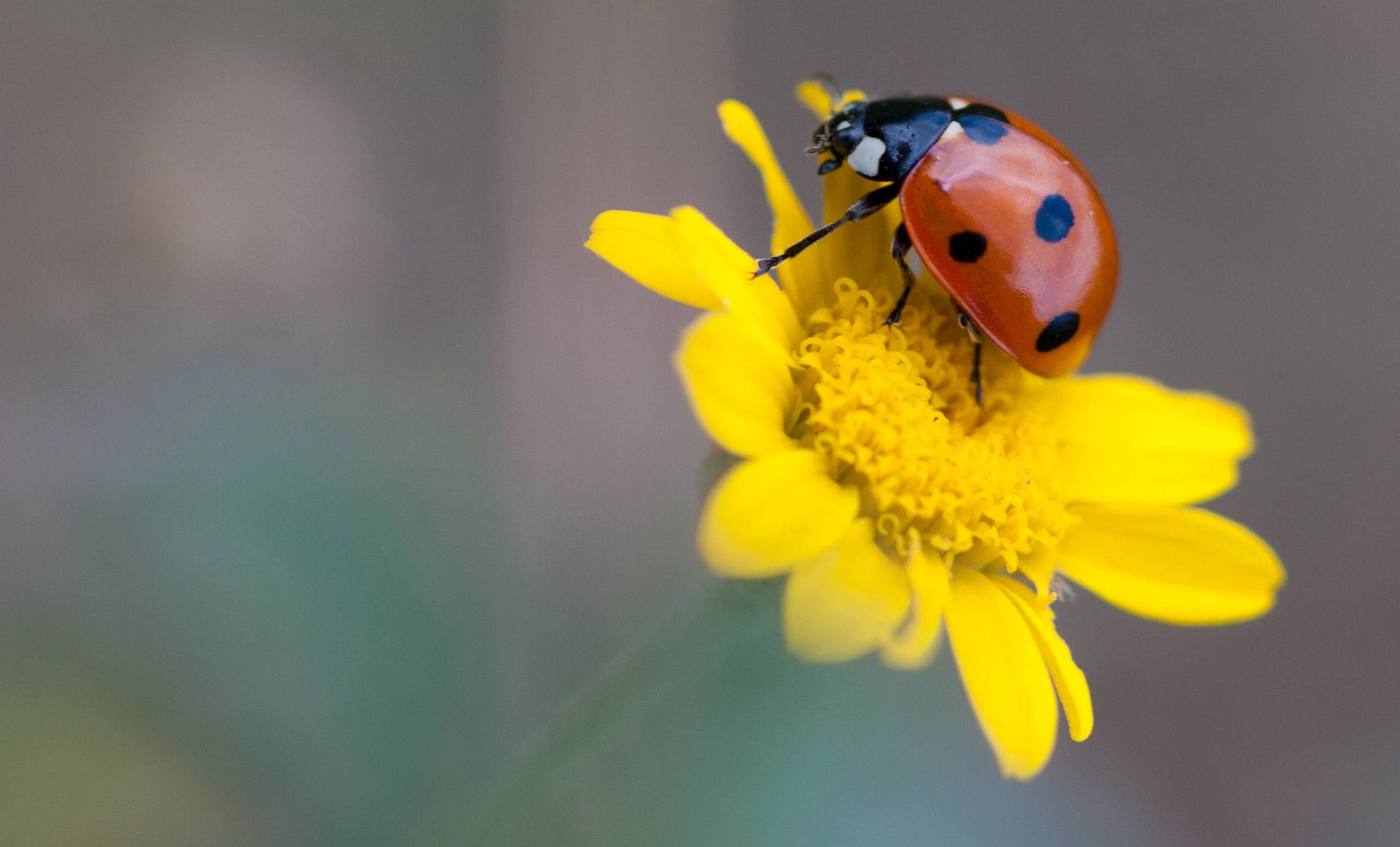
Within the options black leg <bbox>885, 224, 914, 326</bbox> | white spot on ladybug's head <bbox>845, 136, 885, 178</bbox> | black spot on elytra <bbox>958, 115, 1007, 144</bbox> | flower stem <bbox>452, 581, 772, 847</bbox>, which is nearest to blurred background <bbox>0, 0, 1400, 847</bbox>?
flower stem <bbox>452, 581, 772, 847</bbox>

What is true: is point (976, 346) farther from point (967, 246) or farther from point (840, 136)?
point (840, 136)

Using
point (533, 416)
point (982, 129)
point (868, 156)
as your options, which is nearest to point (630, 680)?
point (868, 156)

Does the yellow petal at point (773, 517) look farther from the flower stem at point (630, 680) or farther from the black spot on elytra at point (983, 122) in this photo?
the black spot on elytra at point (983, 122)

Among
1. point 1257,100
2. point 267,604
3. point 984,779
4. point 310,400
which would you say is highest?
point 1257,100

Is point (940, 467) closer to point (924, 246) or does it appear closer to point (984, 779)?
point (924, 246)

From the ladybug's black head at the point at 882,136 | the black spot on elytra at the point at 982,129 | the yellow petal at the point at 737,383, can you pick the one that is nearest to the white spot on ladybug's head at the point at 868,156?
the ladybug's black head at the point at 882,136

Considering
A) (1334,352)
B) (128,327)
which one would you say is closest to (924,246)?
(128,327)

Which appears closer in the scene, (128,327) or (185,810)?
(185,810)
